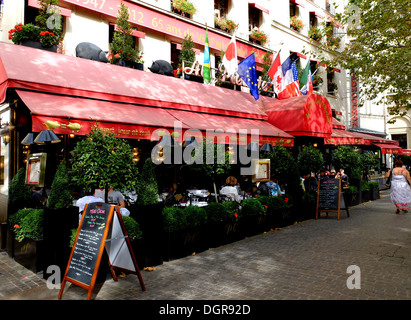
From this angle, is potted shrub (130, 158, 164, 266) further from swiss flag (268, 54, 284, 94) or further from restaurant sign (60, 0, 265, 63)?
swiss flag (268, 54, 284, 94)

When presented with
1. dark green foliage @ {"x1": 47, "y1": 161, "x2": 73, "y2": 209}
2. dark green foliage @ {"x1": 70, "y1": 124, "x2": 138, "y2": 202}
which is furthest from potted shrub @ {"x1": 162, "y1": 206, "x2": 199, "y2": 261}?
dark green foliage @ {"x1": 47, "y1": 161, "x2": 73, "y2": 209}

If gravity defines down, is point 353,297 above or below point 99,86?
below

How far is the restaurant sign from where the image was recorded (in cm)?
1023

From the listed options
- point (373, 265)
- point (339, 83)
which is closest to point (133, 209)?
point (373, 265)

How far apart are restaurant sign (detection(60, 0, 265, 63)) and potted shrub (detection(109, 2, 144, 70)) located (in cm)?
44

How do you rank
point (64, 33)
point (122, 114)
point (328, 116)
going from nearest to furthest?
point (122, 114) → point (64, 33) → point (328, 116)

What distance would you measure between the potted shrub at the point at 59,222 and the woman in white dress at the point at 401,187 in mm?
10127

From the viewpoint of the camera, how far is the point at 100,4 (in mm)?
10242

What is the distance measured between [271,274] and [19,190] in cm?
535

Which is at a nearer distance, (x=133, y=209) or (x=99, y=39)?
(x=133, y=209)
